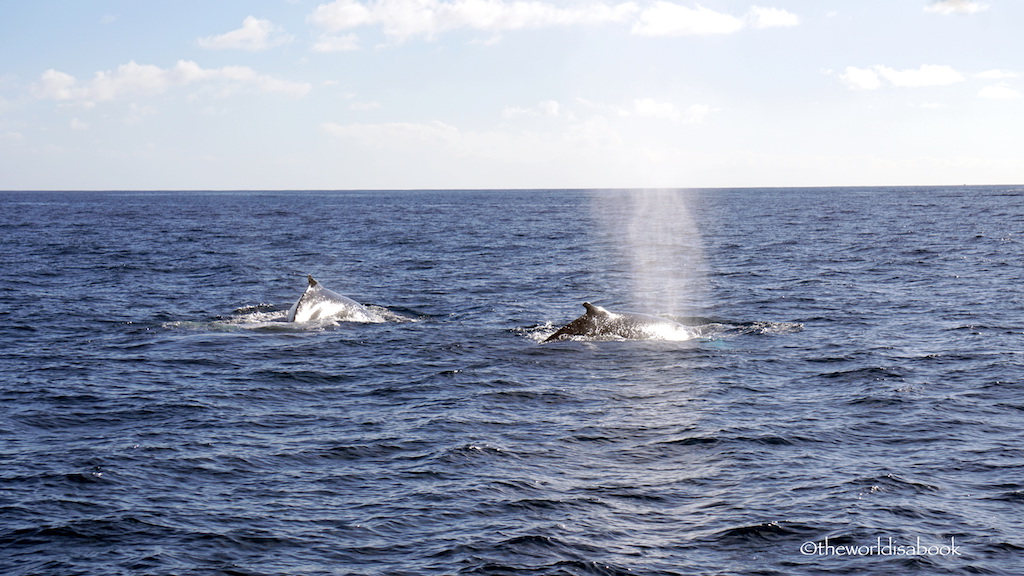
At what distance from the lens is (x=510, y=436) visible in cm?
1569

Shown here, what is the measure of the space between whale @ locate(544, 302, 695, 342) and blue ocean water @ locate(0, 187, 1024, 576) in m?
0.48

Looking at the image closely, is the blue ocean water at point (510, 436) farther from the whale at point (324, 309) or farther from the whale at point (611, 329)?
the whale at point (324, 309)

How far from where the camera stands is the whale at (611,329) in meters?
24.3

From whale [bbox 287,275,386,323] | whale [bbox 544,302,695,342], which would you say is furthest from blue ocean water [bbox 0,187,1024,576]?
whale [bbox 287,275,386,323]

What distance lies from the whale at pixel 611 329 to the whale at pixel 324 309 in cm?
697

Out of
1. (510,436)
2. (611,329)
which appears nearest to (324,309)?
(611,329)

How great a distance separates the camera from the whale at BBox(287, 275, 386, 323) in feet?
91.8

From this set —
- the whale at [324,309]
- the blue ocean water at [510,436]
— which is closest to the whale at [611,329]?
the blue ocean water at [510,436]

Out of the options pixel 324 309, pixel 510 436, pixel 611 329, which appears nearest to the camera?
pixel 510 436

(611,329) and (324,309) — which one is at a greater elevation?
(324,309)

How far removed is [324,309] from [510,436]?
13.9 meters

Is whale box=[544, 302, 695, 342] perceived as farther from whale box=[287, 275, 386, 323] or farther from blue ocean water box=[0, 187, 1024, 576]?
whale box=[287, 275, 386, 323]

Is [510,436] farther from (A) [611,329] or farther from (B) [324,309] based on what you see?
(B) [324,309]

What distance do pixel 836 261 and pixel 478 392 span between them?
35.2 meters
